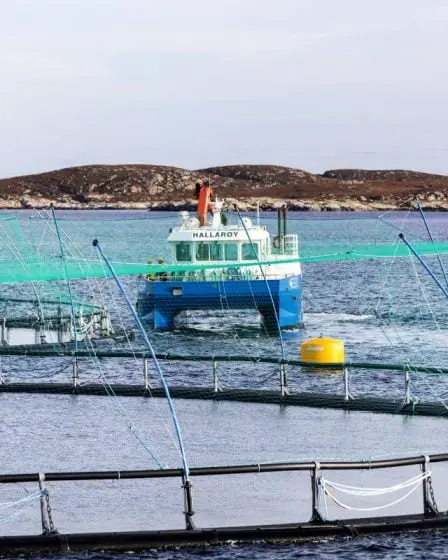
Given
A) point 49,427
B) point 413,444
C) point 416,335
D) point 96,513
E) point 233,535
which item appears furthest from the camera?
point 416,335

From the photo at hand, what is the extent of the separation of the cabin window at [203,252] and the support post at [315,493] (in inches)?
1706

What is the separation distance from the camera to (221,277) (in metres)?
65.9

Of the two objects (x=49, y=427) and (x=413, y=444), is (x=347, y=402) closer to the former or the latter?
(x=413, y=444)

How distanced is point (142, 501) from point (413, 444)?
341 inches

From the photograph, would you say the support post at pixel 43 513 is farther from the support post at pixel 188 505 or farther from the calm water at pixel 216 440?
the support post at pixel 188 505

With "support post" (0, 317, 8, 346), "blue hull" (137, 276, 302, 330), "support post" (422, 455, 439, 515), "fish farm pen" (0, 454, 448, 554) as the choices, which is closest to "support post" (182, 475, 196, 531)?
"fish farm pen" (0, 454, 448, 554)

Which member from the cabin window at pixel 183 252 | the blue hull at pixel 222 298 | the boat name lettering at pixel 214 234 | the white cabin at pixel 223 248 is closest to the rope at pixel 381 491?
the blue hull at pixel 222 298

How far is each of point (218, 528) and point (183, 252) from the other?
44.2 metres

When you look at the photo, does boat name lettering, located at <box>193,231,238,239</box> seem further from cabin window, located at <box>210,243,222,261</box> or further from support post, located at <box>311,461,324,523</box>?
support post, located at <box>311,461,324,523</box>

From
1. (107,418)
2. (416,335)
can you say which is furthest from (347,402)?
(416,335)

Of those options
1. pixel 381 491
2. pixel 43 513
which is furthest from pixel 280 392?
pixel 43 513

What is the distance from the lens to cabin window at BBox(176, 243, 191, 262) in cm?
6838

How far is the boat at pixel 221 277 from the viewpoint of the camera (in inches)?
2569

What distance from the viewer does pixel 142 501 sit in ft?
90.8
